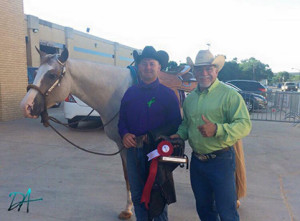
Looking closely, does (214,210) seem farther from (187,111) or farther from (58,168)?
(58,168)

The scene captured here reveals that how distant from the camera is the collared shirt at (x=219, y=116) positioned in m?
1.83

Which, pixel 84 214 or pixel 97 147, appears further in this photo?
pixel 97 147

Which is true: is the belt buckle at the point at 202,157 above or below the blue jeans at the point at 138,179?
above

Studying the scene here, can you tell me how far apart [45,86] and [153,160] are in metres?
1.29

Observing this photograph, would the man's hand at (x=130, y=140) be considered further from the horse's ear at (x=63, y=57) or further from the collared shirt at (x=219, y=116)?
the horse's ear at (x=63, y=57)

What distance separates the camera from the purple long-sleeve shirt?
7.30 ft

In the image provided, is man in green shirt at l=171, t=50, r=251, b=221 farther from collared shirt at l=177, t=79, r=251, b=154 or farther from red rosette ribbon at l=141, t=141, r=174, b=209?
red rosette ribbon at l=141, t=141, r=174, b=209

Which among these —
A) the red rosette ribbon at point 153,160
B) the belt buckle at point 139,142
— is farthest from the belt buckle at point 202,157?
the belt buckle at point 139,142

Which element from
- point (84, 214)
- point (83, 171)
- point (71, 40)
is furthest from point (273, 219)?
point (71, 40)

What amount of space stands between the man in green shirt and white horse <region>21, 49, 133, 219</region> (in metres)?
1.07

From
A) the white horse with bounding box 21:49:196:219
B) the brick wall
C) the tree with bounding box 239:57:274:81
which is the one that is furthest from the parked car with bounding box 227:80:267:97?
the tree with bounding box 239:57:274:81

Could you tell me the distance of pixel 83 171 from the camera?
179 inches

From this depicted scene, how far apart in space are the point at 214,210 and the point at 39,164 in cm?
378

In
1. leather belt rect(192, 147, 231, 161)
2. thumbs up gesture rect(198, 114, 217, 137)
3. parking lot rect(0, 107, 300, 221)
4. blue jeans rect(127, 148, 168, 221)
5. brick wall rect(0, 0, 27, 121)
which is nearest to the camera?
thumbs up gesture rect(198, 114, 217, 137)
